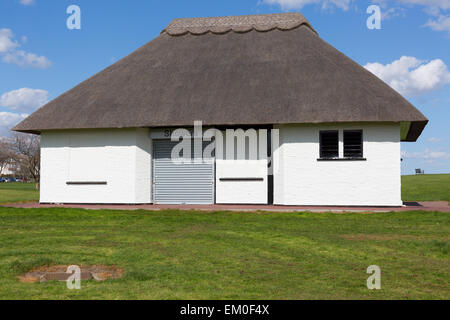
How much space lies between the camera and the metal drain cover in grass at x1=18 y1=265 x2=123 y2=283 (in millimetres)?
6418

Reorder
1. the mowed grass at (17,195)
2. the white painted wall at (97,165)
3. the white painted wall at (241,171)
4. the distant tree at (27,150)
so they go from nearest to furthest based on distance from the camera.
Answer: the white painted wall at (241,171), the white painted wall at (97,165), the mowed grass at (17,195), the distant tree at (27,150)

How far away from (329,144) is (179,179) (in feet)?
22.5

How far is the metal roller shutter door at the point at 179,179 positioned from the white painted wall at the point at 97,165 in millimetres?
457

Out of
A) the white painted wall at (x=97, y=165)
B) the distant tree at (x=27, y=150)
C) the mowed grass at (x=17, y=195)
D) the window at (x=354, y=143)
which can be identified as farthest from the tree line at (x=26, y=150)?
the window at (x=354, y=143)

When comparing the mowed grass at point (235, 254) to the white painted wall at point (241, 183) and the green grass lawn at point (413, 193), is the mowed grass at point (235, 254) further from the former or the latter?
the green grass lawn at point (413, 193)

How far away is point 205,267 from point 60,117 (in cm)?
1516

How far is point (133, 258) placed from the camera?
7.86 meters

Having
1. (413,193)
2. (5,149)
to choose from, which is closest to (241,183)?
(413,193)

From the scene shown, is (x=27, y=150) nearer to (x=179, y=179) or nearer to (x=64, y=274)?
(x=179, y=179)

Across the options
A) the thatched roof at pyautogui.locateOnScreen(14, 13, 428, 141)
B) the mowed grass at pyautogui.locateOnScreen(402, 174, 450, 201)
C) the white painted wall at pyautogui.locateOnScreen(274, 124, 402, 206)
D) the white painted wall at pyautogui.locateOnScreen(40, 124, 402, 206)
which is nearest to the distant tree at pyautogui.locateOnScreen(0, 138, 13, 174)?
the thatched roof at pyautogui.locateOnScreen(14, 13, 428, 141)

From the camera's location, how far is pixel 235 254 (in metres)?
8.31

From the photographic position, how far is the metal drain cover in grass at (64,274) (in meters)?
6.42

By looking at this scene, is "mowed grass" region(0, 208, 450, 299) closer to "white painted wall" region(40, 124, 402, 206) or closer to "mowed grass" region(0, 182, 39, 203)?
"white painted wall" region(40, 124, 402, 206)
